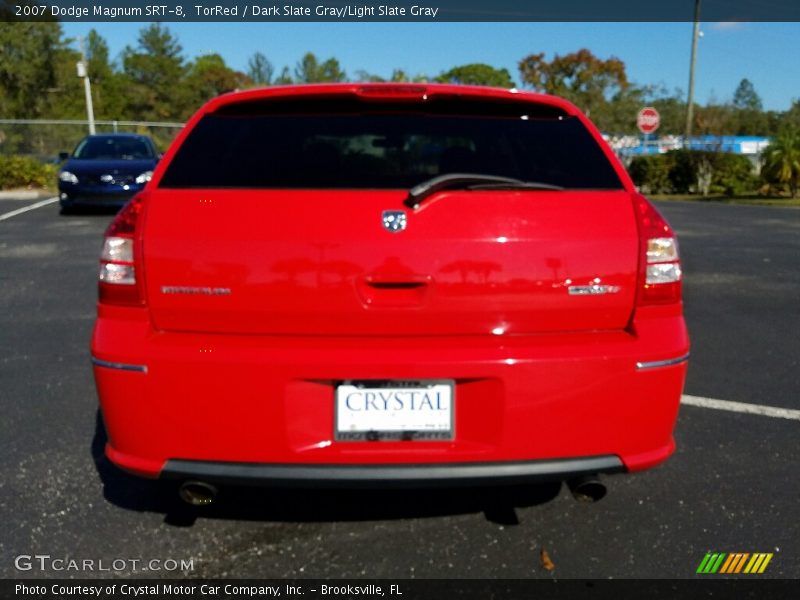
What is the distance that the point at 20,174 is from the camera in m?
21.0

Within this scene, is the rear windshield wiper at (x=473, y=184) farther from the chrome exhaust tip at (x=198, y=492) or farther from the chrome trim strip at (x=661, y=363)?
the chrome exhaust tip at (x=198, y=492)

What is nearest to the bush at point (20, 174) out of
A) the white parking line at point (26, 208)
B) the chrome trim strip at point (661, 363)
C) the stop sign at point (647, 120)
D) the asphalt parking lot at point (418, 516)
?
the white parking line at point (26, 208)

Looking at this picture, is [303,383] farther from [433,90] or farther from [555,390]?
[433,90]

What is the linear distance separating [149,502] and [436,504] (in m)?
1.15

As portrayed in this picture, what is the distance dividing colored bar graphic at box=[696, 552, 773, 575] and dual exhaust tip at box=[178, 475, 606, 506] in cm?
44

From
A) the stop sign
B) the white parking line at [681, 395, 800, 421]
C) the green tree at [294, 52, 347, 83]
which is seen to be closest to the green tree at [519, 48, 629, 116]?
the green tree at [294, 52, 347, 83]

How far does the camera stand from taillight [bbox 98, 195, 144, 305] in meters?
2.52

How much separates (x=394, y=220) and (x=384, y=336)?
Result: 0.36 metres

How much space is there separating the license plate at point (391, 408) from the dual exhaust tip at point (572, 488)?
51 cm

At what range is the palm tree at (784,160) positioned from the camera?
21.1m

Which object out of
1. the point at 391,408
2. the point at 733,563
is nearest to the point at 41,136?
the point at 391,408

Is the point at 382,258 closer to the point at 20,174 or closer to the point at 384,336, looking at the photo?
the point at 384,336

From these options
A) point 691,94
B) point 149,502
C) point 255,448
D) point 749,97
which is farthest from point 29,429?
point 749,97
